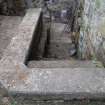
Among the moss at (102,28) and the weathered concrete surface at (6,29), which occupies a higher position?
the moss at (102,28)

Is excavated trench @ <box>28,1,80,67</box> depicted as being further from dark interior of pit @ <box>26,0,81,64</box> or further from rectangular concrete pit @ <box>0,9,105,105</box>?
rectangular concrete pit @ <box>0,9,105,105</box>

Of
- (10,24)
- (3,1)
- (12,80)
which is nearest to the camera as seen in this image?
(12,80)

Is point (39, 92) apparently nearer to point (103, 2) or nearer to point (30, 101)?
point (30, 101)

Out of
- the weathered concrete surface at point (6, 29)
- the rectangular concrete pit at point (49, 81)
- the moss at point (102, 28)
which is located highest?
the moss at point (102, 28)

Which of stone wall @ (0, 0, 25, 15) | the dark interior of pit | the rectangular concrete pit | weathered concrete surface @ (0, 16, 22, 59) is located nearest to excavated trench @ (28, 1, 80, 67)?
the dark interior of pit

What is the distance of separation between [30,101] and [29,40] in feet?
3.44

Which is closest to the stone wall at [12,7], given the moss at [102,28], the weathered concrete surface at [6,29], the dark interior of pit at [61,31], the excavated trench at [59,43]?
the weathered concrete surface at [6,29]

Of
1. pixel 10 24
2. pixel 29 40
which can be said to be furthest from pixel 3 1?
pixel 29 40

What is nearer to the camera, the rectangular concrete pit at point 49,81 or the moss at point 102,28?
the rectangular concrete pit at point 49,81

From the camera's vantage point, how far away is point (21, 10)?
5090 mm

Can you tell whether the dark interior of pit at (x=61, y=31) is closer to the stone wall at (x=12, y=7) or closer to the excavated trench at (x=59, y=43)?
the excavated trench at (x=59, y=43)

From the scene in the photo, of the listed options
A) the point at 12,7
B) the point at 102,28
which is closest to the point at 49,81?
the point at 102,28

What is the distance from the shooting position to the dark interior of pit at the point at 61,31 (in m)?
4.94

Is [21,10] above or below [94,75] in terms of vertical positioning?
below
